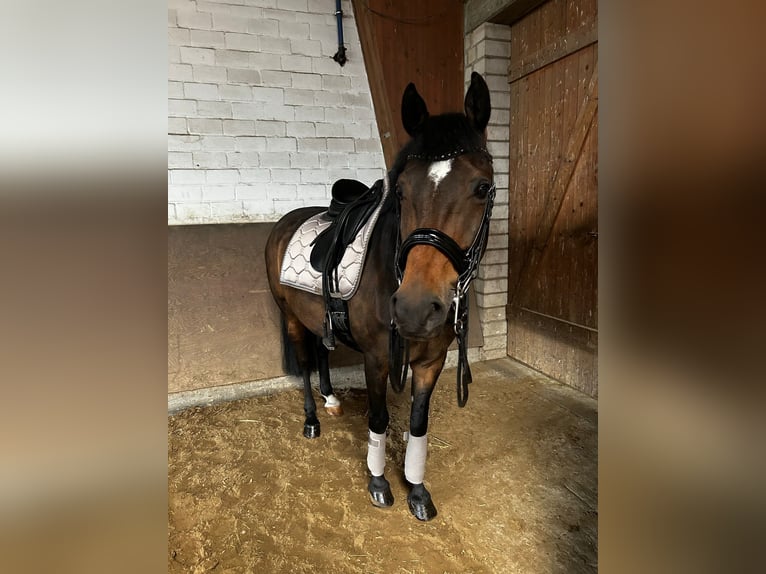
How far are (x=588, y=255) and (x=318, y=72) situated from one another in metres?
2.17

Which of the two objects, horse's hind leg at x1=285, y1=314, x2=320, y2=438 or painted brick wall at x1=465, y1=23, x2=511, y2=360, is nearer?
horse's hind leg at x1=285, y1=314, x2=320, y2=438

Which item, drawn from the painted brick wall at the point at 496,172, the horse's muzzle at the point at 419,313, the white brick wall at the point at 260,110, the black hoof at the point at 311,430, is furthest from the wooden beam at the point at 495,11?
the black hoof at the point at 311,430

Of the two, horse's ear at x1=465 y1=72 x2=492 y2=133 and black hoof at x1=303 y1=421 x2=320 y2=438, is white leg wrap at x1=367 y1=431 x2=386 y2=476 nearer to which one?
black hoof at x1=303 y1=421 x2=320 y2=438

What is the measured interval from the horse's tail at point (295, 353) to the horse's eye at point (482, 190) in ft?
5.18

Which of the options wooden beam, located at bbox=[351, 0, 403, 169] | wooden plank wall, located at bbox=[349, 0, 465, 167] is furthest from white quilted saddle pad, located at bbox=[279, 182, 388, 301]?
wooden plank wall, located at bbox=[349, 0, 465, 167]

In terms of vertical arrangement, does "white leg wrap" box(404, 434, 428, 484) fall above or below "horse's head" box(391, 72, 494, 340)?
below

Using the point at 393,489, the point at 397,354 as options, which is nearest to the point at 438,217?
the point at 397,354

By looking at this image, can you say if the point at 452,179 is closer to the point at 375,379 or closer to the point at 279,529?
the point at 375,379

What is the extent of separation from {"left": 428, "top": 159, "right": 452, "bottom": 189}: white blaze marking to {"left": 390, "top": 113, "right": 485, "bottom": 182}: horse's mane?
0.05ft

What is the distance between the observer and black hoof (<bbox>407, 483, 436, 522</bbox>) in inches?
66.7
